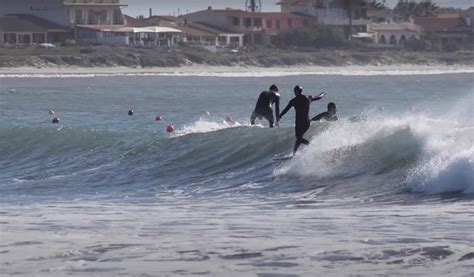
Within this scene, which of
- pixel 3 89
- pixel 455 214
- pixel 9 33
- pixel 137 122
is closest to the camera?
pixel 455 214

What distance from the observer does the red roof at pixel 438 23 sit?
11964 cm

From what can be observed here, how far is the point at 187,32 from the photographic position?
105750 mm

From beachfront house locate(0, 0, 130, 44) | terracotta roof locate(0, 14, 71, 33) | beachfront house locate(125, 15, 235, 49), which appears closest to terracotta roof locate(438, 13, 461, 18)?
beachfront house locate(125, 15, 235, 49)

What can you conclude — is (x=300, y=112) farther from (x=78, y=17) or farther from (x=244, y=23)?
(x=244, y=23)

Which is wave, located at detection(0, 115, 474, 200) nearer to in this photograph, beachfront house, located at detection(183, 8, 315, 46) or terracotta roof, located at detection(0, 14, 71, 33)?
terracotta roof, located at detection(0, 14, 71, 33)

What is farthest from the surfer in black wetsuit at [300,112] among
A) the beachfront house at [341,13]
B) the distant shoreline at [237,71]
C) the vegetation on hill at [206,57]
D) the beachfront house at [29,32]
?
the beachfront house at [341,13]

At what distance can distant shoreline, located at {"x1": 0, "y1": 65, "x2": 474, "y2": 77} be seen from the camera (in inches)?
3204

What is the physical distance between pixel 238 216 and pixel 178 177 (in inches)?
286

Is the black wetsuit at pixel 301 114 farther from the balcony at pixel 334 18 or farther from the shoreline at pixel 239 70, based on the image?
the balcony at pixel 334 18

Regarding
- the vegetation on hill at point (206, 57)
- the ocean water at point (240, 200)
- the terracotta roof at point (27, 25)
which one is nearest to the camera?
the ocean water at point (240, 200)

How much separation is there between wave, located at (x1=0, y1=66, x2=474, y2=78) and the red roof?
704 inches

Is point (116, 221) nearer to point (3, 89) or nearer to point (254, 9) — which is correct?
point (3, 89)

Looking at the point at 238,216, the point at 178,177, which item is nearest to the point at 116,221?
the point at 238,216

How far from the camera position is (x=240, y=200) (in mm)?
18969
